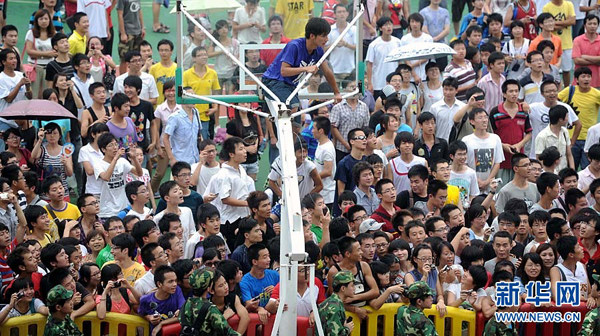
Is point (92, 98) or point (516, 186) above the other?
point (92, 98)

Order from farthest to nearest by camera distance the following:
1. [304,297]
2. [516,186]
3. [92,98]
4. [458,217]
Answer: [92,98] → [516,186] → [458,217] → [304,297]

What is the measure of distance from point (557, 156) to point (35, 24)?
7.04 m

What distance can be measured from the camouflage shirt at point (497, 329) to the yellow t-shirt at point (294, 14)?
3.14 metres

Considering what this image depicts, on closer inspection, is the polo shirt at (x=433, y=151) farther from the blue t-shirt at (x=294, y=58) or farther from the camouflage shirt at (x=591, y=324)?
the camouflage shirt at (x=591, y=324)

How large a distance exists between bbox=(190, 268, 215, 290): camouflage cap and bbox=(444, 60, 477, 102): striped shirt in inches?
269

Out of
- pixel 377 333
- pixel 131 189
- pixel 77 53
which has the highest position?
pixel 77 53

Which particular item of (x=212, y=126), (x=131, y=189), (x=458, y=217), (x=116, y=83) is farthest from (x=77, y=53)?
(x=458, y=217)

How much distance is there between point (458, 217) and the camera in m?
11.8

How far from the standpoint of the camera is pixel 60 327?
927cm

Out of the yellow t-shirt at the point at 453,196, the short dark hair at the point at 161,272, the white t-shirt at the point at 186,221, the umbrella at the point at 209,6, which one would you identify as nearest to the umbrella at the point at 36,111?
the white t-shirt at the point at 186,221

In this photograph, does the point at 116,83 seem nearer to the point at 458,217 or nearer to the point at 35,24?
the point at 35,24

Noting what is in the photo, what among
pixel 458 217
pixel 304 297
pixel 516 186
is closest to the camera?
pixel 304 297

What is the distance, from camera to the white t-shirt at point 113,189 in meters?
12.5

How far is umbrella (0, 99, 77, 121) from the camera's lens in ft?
41.4
